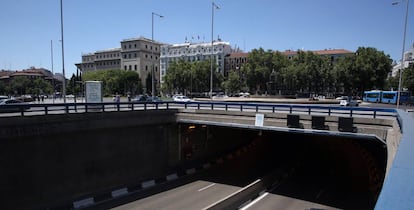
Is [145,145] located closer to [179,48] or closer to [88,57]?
[179,48]

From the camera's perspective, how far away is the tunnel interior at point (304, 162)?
1673cm

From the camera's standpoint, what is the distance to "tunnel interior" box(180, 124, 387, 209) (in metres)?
16.7

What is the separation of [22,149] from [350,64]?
258 ft

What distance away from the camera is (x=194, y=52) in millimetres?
140125

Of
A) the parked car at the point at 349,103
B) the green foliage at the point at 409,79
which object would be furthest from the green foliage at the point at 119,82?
the green foliage at the point at 409,79

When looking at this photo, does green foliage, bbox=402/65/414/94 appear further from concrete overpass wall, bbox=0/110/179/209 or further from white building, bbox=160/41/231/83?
white building, bbox=160/41/231/83

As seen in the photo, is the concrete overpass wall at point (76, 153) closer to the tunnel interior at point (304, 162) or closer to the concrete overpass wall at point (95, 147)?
the concrete overpass wall at point (95, 147)

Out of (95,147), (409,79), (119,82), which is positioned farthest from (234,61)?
(95,147)

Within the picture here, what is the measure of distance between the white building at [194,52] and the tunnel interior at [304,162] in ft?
352

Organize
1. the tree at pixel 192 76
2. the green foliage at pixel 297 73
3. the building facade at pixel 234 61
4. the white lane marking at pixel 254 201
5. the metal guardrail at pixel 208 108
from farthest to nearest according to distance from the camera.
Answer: the building facade at pixel 234 61 < the tree at pixel 192 76 < the green foliage at pixel 297 73 < the white lane marking at pixel 254 201 < the metal guardrail at pixel 208 108

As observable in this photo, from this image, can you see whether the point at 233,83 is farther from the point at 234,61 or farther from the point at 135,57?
the point at 135,57

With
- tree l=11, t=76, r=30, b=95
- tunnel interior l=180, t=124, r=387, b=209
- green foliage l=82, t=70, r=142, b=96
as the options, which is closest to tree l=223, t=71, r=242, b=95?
green foliage l=82, t=70, r=142, b=96

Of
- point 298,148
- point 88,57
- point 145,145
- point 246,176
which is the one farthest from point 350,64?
point 88,57

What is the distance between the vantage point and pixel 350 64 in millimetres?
71438
